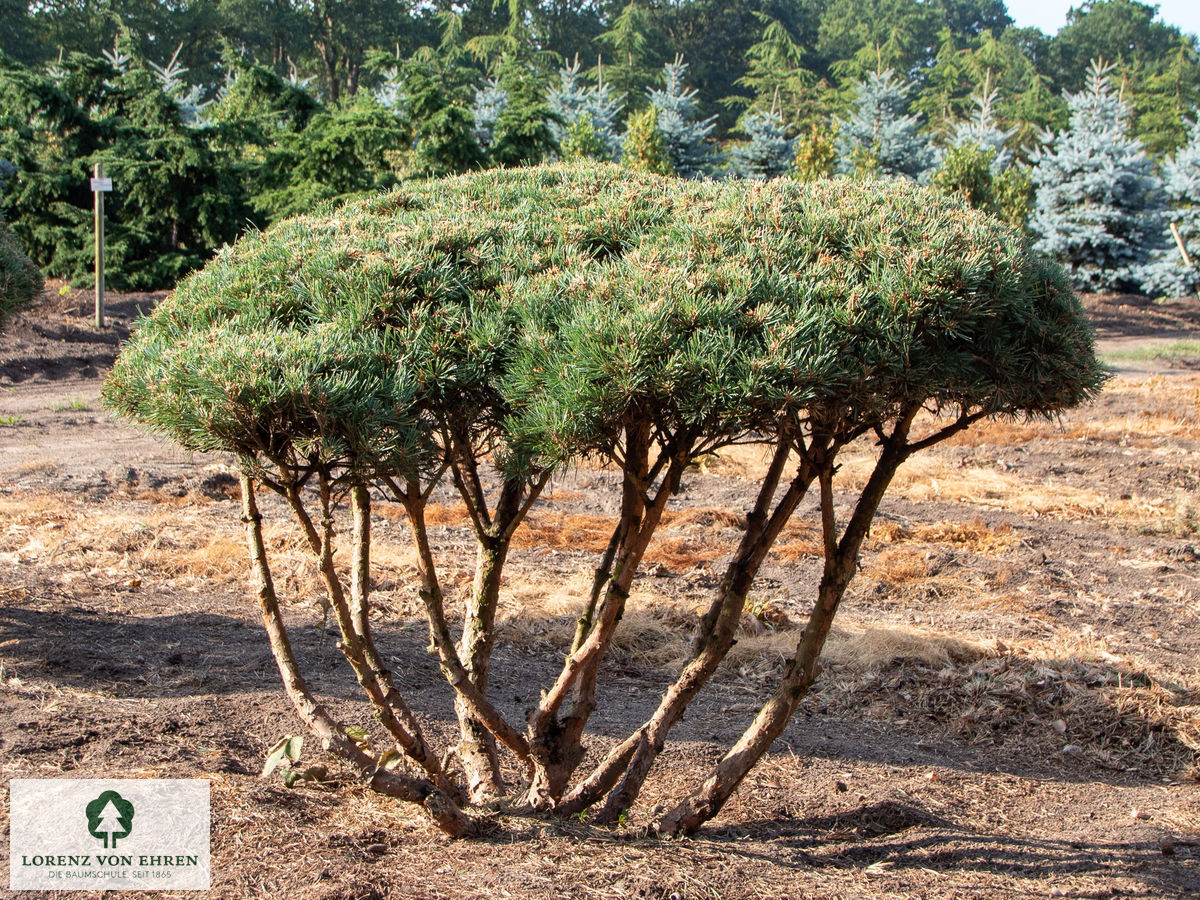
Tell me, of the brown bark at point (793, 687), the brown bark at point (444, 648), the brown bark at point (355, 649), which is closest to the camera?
the brown bark at point (355, 649)

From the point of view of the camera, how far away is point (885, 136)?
24250 millimetres

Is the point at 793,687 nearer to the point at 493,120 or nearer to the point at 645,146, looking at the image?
the point at 645,146

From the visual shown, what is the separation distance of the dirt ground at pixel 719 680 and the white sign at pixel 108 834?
0.10 m

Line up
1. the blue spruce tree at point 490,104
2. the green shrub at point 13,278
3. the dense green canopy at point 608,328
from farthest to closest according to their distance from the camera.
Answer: the blue spruce tree at point 490,104, the green shrub at point 13,278, the dense green canopy at point 608,328

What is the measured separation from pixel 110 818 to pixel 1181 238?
1094 inches

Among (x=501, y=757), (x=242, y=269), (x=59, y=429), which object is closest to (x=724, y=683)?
(x=501, y=757)

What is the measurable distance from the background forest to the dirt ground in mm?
2637

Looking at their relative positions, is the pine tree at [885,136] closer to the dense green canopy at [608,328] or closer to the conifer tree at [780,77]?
the conifer tree at [780,77]

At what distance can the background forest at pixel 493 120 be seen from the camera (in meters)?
16.3

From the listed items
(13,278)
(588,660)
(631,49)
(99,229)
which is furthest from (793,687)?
(631,49)

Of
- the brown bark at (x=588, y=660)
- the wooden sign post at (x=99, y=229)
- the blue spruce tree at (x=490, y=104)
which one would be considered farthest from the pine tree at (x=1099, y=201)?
the brown bark at (x=588, y=660)

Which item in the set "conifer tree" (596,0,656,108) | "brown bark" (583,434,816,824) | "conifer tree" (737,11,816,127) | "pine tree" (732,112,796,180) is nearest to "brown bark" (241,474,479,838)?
"brown bark" (583,434,816,824)

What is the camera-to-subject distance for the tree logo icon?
2996 millimetres

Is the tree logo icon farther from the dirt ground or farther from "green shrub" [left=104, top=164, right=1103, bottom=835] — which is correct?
"green shrub" [left=104, top=164, right=1103, bottom=835]
